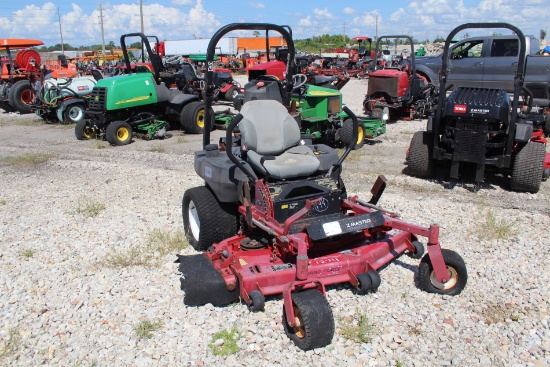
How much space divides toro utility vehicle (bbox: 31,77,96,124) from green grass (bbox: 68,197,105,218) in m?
6.83

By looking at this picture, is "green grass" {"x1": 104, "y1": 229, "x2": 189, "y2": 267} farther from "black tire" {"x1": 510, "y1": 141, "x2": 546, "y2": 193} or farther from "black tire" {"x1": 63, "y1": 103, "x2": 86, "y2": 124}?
"black tire" {"x1": 63, "y1": 103, "x2": 86, "y2": 124}

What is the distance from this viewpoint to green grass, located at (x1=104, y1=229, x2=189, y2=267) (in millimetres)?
4379

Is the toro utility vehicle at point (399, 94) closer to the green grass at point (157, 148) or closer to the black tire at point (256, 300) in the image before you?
the green grass at point (157, 148)

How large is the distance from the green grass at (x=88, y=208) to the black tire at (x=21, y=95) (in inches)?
410

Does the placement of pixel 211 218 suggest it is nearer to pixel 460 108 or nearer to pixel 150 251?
pixel 150 251

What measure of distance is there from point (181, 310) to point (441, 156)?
4.26 m

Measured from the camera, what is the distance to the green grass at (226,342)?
3135 mm

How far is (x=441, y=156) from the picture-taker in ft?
21.3

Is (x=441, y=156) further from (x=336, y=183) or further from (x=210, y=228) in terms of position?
(x=210, y=228)

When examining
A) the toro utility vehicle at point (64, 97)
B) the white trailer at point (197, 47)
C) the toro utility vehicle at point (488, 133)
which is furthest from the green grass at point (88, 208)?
the white trailer at point (197, 47)

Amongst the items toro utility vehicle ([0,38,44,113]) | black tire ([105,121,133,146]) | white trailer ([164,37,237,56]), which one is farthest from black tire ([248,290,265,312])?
white trailer ([164,37,237,56])

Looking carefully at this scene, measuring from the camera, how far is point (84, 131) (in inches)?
414

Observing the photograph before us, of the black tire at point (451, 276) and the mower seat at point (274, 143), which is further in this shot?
the mower seat at point (274, 143)

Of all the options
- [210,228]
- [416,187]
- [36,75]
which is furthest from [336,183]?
[36,75]
